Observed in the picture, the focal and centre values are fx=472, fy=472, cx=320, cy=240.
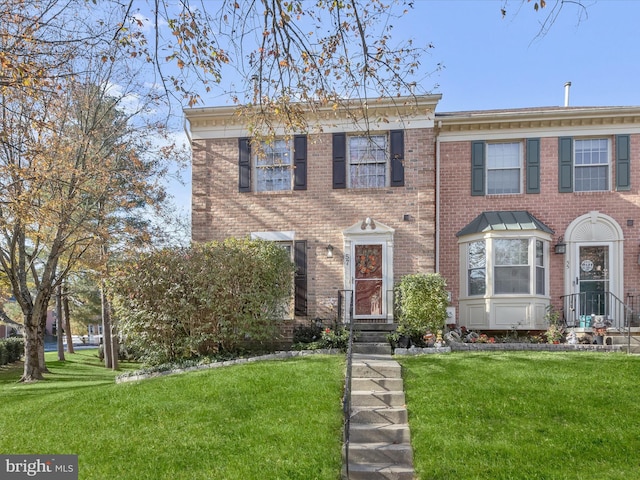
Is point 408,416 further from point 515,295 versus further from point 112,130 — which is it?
point 112,130

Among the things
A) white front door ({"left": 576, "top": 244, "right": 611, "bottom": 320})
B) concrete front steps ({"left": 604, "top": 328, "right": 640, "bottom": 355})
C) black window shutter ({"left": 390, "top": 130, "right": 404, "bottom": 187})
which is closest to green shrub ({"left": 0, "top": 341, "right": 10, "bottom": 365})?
black window shutter ({"left": 390, "top": 130, "right": 404, "bottom": 187})

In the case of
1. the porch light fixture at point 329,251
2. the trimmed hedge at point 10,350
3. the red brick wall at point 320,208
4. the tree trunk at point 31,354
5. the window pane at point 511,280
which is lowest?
the trimmed hedge at point 10,350

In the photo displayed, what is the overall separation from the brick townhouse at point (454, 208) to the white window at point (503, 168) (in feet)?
0.08

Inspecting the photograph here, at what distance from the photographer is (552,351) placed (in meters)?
9.51

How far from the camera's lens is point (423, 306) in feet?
32.7

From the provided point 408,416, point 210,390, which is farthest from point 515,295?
point 210,390

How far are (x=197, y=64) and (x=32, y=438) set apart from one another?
4.83 m

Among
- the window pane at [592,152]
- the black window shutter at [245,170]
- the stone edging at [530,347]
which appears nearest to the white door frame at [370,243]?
the stone edging at [530,347]

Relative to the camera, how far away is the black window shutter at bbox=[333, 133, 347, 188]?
473 inches

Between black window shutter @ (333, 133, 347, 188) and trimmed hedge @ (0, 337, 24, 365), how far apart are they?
13731 millimetres

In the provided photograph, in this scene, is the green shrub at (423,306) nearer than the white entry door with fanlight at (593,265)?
Yes

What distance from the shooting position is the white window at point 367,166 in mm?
12031

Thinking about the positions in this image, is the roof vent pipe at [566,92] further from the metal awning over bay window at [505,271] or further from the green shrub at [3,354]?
Answer: the green shrub at [3,354]

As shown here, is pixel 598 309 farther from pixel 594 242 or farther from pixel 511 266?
pixel 511 266
